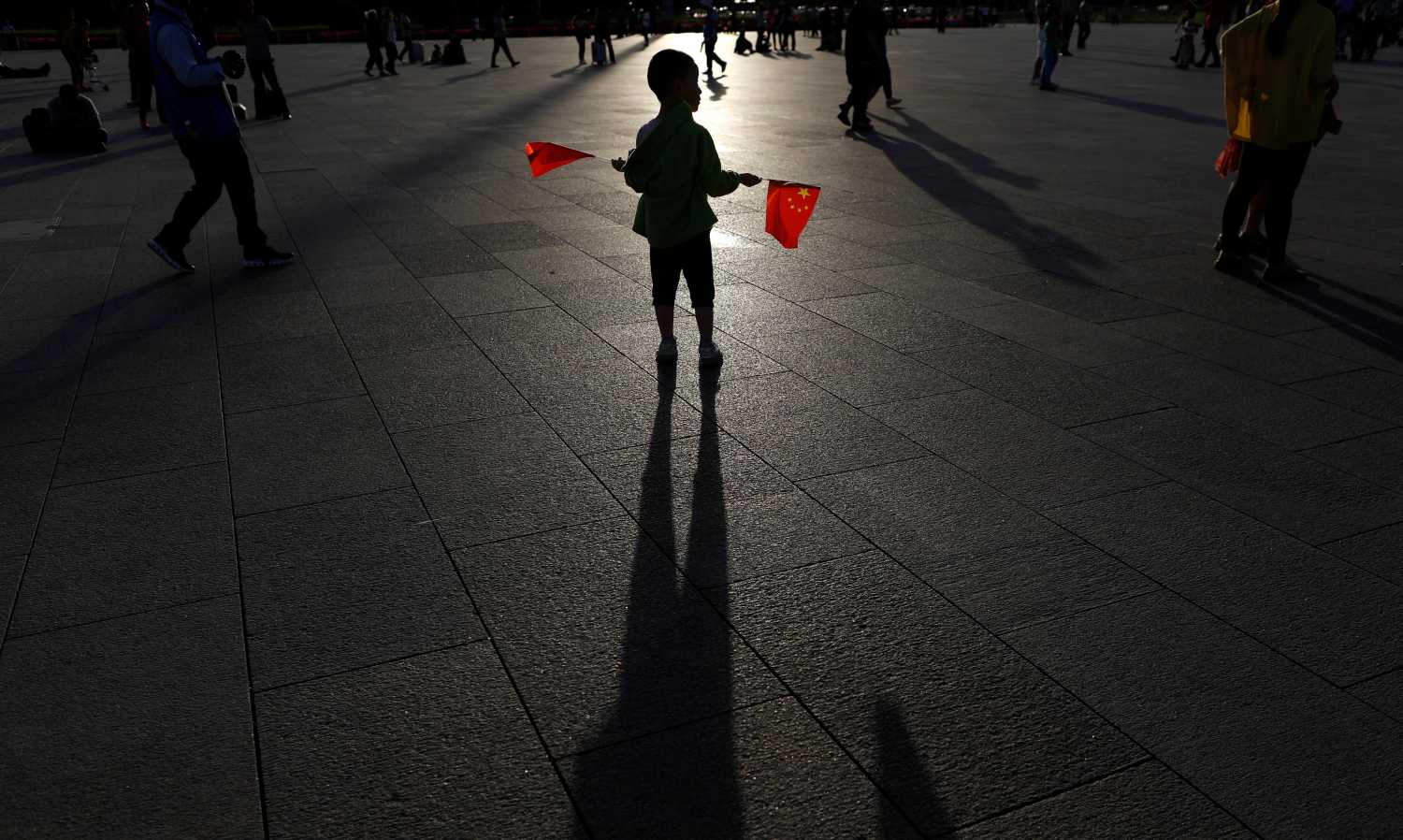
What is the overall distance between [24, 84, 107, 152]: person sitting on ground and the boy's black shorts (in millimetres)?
12462

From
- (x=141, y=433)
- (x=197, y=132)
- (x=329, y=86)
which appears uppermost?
(x=329, y=86)

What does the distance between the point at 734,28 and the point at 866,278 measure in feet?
188

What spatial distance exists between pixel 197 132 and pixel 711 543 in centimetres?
599

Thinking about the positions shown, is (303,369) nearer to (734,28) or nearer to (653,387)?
(653,387)

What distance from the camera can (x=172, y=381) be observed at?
18.5 ft

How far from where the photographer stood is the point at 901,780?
265 cm

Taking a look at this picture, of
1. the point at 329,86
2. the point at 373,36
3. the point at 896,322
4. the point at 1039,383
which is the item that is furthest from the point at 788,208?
the point at 373,36

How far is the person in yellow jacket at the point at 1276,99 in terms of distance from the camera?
6879 millimetres

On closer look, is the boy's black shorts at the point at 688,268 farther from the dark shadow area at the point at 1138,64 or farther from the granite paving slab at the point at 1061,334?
the dark shadow area at the point at 1138,64

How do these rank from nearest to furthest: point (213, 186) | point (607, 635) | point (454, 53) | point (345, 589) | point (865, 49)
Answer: point (607, 635), point (345, 589), point (213, 186), point (865, 49), point (454, 53)

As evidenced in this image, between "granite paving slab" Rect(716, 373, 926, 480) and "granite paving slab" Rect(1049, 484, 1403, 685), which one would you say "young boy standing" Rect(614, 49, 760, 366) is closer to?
"granite paving slab" Rect(716, 373, 926, 480)

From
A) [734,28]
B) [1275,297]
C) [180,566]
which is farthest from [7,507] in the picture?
[734,28]

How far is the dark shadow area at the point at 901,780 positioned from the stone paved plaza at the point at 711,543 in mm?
12

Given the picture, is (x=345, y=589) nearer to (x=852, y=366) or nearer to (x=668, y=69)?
(x=668, y=69)
